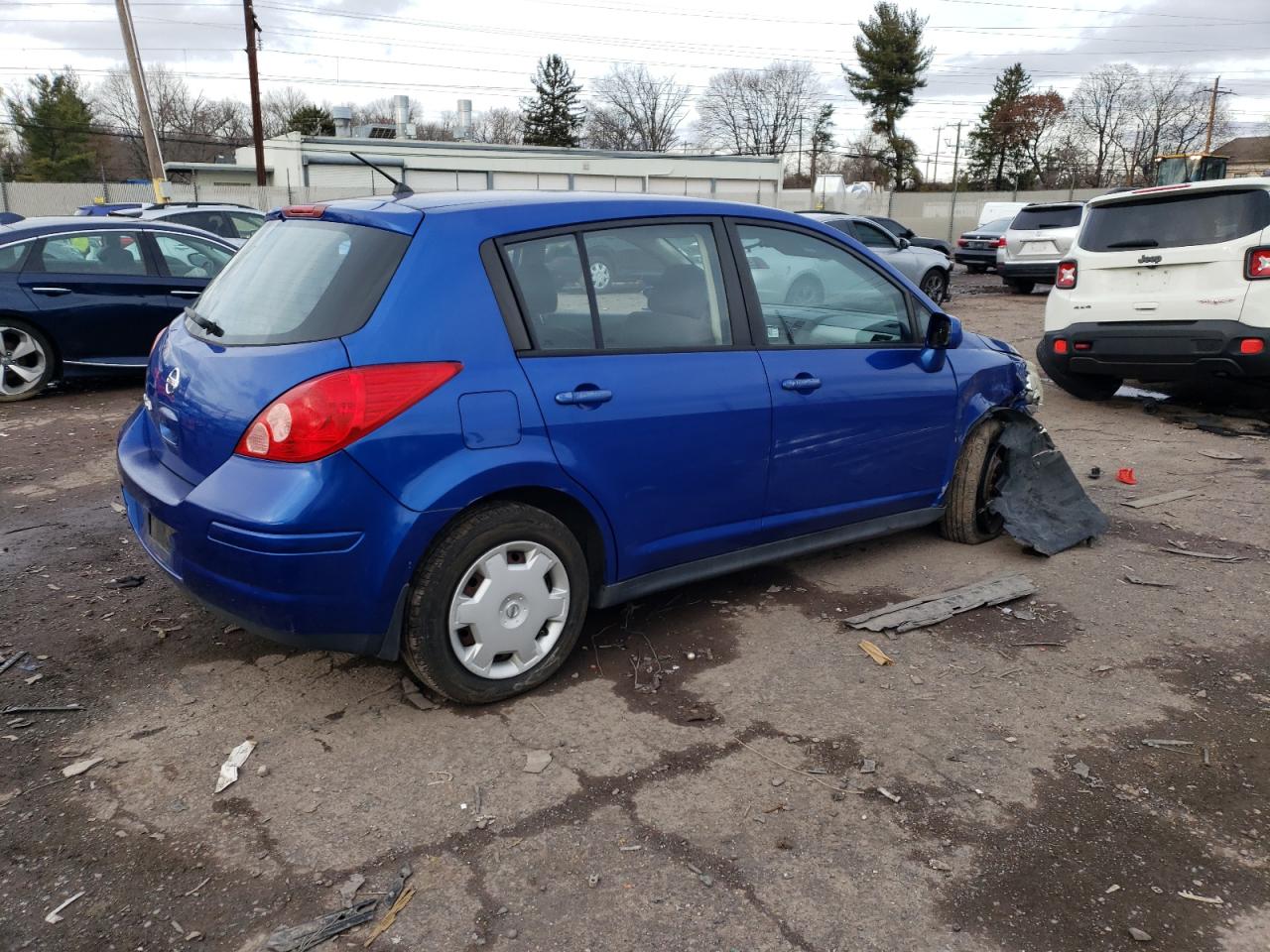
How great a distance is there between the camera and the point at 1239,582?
4.59 m

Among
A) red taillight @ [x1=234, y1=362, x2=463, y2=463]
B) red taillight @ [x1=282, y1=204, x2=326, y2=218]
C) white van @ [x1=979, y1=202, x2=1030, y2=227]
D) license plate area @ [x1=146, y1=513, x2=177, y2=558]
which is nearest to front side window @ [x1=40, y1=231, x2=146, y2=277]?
red taillight @ [x1=282, y1=204, x2=326, y2=218]

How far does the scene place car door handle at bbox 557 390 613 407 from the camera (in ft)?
10.6

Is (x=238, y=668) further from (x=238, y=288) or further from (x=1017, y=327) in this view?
(x=1017, y=327)

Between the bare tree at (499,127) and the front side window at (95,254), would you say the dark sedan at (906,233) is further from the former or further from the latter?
the bare tree at (499,127)

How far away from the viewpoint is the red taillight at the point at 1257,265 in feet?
23.0

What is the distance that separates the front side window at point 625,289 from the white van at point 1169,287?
538cm

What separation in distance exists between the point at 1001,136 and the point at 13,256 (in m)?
65.7

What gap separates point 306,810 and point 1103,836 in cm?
231

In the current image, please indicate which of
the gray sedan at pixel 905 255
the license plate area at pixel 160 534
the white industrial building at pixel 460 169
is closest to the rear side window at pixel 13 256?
the license plate area at pixel 160 534

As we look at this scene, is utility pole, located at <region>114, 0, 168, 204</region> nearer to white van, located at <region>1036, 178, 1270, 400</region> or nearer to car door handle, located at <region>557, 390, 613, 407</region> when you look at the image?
white van, located at <region>1036, 178, 1270, 400</region>

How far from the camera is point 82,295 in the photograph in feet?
28.0

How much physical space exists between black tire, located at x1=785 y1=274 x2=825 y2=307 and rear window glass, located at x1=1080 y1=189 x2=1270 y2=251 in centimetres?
483

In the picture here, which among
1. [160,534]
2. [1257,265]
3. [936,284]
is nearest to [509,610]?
[160,534]

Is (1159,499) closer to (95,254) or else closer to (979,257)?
(95,254)
